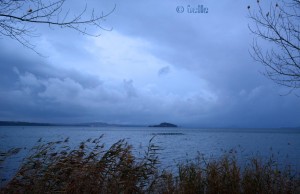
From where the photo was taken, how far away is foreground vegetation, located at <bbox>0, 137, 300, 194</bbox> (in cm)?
797

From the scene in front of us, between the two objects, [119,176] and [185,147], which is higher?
[119,176]

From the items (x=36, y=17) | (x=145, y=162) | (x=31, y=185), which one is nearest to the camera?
(x=36, y=17)

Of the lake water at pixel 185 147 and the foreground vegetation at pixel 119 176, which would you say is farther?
the lake water at pixel 185 147

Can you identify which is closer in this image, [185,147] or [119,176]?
[119,176]

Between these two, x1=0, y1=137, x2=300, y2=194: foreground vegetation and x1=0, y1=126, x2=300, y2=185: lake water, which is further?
x1=0, y1=126, x2=300, y2=185: lake water

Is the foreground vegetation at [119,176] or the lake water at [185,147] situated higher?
the foreground vegetation at [119,176]

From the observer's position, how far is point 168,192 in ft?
28.3

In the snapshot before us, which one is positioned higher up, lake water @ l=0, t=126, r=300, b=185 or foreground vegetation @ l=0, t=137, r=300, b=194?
foreground vegetation @ l=0, t=137, r=300, b=194

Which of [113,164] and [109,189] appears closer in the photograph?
[109,189]

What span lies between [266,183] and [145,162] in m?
4.05

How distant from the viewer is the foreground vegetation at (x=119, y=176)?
797cm

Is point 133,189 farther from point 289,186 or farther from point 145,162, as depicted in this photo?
point 289,186

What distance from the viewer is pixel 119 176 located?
8.62 m

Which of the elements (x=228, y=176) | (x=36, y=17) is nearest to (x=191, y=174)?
(x=228, y=176)
